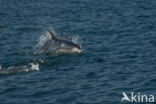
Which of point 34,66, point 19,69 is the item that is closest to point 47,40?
point 34,66

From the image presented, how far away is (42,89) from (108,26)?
16.0 metres

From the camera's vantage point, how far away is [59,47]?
3259 centimetres

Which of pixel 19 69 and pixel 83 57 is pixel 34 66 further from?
pixel 83 57

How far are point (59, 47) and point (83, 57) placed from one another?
241cm

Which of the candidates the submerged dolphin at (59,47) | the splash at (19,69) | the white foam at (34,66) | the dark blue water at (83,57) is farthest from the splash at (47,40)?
the splash at (19,69)

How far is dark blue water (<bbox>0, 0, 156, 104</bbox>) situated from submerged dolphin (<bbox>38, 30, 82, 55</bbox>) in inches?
31.3

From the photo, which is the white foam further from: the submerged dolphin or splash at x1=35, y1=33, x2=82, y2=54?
splash at x1=35, y1=33, x2=82, y2=54

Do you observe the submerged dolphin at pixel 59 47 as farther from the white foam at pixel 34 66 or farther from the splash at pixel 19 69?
the splash at pixel 19 69

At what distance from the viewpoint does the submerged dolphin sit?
32250mm

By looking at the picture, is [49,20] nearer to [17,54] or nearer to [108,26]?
[108,26]

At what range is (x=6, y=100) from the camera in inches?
934

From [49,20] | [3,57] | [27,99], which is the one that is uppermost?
[49,20]

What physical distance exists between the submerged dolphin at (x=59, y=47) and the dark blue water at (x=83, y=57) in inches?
31.3

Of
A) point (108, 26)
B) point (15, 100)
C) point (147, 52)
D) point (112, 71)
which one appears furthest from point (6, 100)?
point (108, 26)
